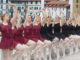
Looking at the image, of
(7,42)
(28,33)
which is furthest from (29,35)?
(7,42)

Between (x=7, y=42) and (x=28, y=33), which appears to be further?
(x=28, y=33)

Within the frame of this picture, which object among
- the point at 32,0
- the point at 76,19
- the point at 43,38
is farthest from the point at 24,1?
the point at 43,38

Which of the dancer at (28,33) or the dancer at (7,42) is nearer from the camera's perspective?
the dancer at (7,42)

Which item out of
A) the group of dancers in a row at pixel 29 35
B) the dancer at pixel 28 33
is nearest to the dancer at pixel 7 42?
the group of dancers in a row at pixel 29 35

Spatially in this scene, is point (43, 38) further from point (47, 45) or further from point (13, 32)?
point (13, 32)

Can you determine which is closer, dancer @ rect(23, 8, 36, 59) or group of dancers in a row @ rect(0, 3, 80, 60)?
group of dancers in a row @ rect(0, 3, 80, 60)

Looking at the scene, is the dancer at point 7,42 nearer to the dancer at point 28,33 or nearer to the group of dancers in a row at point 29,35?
the group of dancers in a row at point 29,35

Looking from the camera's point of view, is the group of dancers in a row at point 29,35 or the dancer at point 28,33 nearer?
the group of dancers in a row at point 29,35

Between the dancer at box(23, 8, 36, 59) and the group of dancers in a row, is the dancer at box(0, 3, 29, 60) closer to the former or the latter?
the group of dancers in a row

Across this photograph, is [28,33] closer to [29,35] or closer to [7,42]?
[29,35]

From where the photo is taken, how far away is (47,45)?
746cm

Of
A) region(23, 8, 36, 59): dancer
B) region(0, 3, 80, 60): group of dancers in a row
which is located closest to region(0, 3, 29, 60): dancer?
region(0, 3, 80, 60): group of dancers in a row

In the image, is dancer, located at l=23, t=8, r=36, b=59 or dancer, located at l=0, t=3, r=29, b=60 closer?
dancer, located at l=0, t=3, r=29, b=60

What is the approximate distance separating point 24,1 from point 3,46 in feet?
199
